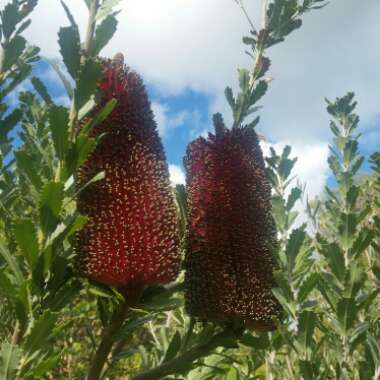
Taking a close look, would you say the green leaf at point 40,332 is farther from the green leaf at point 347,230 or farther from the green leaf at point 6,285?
the green leaf at point 347,230

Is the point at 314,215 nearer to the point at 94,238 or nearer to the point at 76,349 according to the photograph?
the point at 94,238

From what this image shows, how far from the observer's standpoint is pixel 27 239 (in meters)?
1.19

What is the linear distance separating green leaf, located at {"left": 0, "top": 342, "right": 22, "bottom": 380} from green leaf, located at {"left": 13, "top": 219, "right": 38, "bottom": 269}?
0.65 ft

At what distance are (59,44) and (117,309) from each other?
76cm

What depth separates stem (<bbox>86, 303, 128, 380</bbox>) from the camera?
1387mm

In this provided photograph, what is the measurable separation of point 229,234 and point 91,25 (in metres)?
0.78

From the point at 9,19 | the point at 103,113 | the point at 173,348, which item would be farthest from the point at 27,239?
the point at 9,19

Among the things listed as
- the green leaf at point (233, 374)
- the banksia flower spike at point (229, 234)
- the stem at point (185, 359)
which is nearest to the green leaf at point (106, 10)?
the banksia flower spike at point (229, 234)

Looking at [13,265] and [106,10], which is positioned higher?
[106,10]

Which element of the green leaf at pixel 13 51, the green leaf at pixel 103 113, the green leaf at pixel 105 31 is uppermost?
the green leaf at pixel 13 51

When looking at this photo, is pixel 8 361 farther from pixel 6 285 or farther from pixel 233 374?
pixel 233 374

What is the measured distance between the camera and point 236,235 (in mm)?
1619

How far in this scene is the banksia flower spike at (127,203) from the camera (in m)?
1.32

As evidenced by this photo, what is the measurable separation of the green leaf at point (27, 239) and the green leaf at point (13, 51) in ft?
2.40
